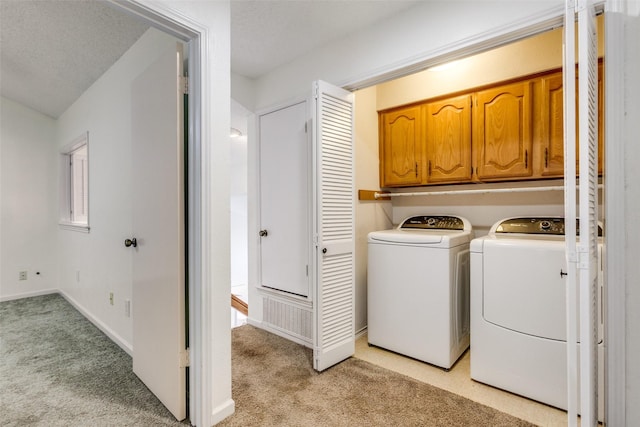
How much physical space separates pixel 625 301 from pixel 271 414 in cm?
171

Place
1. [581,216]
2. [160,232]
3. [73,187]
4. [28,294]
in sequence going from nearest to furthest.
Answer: [581,216] < [160,232] < [28,294] < [73,187]

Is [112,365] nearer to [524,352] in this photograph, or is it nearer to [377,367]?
[377,367]

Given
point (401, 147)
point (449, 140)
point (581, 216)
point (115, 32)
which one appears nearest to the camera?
point (581, 216)

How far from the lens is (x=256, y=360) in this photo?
7.64ft

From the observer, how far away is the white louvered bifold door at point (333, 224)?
2.14 m

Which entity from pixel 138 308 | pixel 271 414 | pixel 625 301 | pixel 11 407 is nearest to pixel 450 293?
pixel 625 301

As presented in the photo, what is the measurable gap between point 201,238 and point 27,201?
3944 mm

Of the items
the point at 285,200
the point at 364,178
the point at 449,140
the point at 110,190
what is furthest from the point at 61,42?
the point at 449,140

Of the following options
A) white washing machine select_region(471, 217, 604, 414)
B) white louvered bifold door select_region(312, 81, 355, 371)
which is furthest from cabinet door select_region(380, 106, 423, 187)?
white washing machine select_region(471, 217, 604, 414)

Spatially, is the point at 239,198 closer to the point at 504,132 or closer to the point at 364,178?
the point at 364,178

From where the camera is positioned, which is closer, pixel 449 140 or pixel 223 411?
pixel 223 411

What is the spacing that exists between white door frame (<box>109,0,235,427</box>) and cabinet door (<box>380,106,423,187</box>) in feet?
5.80

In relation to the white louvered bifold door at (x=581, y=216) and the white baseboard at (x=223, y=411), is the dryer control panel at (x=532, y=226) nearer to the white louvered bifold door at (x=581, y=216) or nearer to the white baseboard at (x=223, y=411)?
the white louvered bifold door at (x=581, y=216)

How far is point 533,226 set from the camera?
223 centimetres
